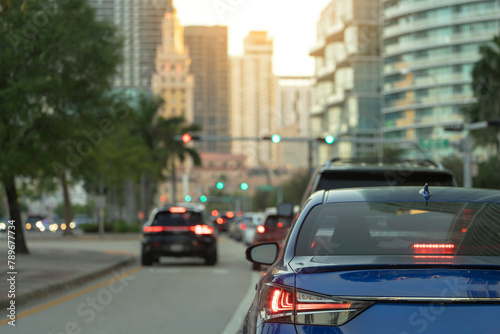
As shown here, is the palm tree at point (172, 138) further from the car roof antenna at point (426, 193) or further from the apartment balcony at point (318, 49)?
the apartment balcony at point (318, 49)

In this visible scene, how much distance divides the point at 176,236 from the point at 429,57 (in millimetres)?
95545

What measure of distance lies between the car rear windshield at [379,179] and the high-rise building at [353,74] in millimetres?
109657

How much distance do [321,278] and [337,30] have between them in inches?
5356

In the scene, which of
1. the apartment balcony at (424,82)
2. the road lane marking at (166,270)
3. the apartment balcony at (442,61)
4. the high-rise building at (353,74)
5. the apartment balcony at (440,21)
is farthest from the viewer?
the high-rise building at (353,74)

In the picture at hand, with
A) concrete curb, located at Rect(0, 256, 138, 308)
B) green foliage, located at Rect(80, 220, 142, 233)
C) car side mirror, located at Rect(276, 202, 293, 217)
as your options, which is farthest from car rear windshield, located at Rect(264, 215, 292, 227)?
green foliage, located at Rect(80, 220, 142, 233)

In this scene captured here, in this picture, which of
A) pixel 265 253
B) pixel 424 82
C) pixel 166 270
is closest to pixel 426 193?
pixel 265 253

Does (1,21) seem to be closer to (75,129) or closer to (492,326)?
(75,129)

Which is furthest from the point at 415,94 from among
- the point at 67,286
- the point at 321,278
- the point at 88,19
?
the point at 321,278

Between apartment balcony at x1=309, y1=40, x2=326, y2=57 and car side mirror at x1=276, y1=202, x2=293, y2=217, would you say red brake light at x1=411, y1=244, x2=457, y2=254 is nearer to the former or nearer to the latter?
car side mirror at x1=276, y1=202, x2=293, y2=217

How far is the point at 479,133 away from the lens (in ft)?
195

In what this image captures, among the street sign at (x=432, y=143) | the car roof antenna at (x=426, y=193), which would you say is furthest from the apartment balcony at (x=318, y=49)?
the car roof antenna at (x=426, y=193)

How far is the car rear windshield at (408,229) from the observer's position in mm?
4816

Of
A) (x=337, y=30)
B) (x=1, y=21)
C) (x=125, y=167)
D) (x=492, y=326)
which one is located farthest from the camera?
(x=337, y=30)

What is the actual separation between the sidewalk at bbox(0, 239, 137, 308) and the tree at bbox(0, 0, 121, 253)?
2.02 m
